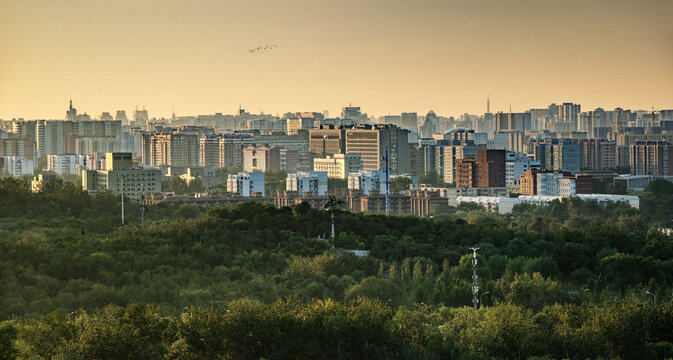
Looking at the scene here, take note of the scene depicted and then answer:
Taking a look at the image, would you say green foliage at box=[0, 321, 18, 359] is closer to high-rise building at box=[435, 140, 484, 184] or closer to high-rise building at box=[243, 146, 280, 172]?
high-rise building at box=[435, 140, 484, 184]

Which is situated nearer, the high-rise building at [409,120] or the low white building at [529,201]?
the low white building at [529,201]

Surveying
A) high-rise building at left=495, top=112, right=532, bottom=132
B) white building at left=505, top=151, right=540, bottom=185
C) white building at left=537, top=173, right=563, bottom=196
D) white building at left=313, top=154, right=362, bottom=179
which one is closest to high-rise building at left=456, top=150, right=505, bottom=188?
white building at left=505, top=151, right=540, bottom=185

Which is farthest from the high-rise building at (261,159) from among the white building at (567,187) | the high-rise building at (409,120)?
the high-rise building at (409,120)

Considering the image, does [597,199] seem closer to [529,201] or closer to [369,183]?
[529,201]

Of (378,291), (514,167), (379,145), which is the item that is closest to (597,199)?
(514,167)

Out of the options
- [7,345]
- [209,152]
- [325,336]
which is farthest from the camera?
[209,152]

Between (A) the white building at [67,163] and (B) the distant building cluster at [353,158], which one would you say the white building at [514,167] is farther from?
(A) the white building at [67,163]

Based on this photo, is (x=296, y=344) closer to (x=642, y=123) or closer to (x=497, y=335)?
(x=497, y=335)
